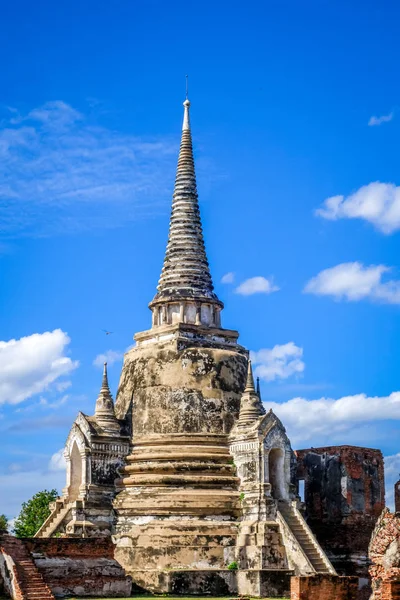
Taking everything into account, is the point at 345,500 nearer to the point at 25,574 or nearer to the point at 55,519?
→ the point at 55,519

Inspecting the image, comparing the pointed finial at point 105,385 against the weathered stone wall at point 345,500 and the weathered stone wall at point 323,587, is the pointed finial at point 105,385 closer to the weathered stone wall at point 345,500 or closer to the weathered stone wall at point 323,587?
the weathered stone wall at point 345,500

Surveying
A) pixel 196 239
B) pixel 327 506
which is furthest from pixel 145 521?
pixel 196 239

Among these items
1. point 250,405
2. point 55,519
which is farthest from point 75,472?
point 250,405

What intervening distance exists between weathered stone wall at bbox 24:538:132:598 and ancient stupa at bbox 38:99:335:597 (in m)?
1.40

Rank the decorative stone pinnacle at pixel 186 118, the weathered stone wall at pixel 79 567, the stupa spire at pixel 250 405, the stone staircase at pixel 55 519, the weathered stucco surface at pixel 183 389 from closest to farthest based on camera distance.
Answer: the weathered stone wall at pixel 79 567 < the stone staircase at pixel 55 519 < the stupa spire at pixel 250 405 < the weathered stucco surface at pixel 183 389 < the decorative stone pinnacle at pixel 186 118

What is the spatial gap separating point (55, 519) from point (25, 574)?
21.6 feet

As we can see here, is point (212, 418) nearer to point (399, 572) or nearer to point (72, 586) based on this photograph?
point (72, 586)

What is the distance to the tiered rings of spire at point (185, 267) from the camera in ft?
118

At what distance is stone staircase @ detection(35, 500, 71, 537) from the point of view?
31.8m

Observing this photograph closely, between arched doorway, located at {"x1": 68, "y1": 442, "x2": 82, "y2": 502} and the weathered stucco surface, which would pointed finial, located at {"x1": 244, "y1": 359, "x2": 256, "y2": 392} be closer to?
the weathered stucco surface

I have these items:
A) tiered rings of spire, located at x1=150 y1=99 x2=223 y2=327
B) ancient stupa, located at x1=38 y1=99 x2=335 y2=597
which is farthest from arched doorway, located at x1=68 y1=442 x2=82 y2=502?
tiered rings of spire, located at x1=150 y1=99 x2=223 y2=327

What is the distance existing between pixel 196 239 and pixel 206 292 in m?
2.30

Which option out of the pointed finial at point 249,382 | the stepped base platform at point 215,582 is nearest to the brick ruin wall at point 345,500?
the pointed finial at point 249,382

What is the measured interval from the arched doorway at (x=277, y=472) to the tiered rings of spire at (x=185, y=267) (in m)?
5.72
